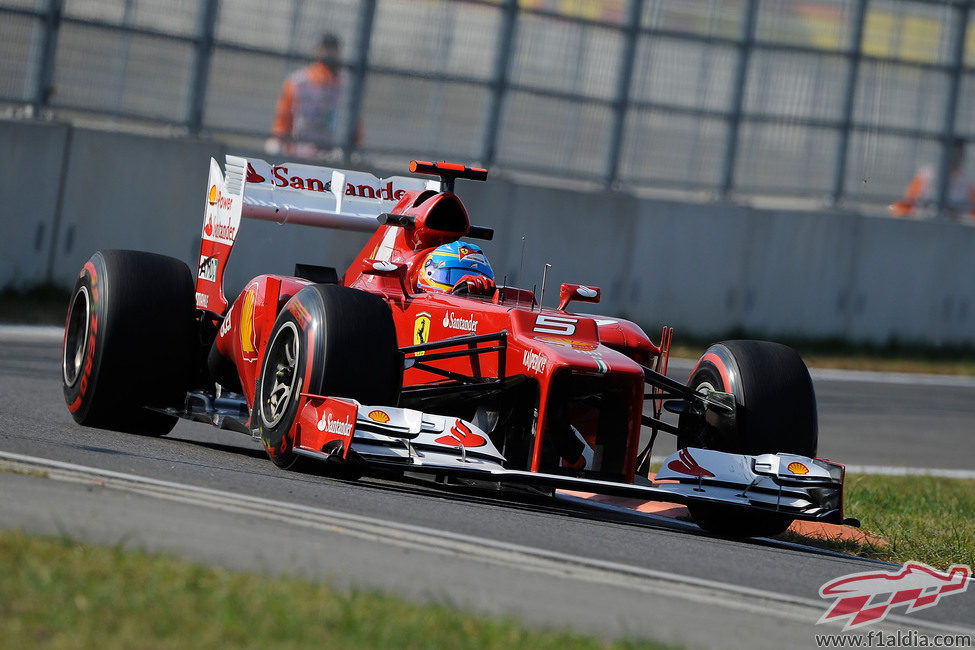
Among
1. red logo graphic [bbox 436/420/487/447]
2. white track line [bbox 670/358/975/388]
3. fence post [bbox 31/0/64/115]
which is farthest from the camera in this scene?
white track line [bbox 670/358/975/388]

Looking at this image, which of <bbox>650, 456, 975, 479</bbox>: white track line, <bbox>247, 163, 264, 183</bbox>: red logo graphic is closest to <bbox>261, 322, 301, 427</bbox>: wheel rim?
<bbox>247, 163, 264, 183</bbox>: red logo graphic

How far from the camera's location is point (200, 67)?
1502 centimetres

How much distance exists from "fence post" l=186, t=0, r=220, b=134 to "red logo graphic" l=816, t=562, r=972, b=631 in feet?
32.0

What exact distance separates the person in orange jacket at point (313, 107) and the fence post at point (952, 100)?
25.4 feet

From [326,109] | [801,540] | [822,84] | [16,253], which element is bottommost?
[801,540]

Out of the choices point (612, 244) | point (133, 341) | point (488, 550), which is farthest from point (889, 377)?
point (488, 550)

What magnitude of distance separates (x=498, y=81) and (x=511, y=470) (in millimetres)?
10148

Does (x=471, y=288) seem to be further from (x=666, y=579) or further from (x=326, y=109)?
(x=326, y=109)

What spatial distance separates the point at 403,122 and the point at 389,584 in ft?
37.9

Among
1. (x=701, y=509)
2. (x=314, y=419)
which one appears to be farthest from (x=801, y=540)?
(x=314, y=419)

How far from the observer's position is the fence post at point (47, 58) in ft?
47.1

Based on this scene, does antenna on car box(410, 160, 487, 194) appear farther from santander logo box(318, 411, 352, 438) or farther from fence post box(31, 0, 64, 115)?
fence post box(31, 0, 64, 115)

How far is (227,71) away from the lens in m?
15.2

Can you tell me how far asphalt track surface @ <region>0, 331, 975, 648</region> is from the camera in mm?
4984
